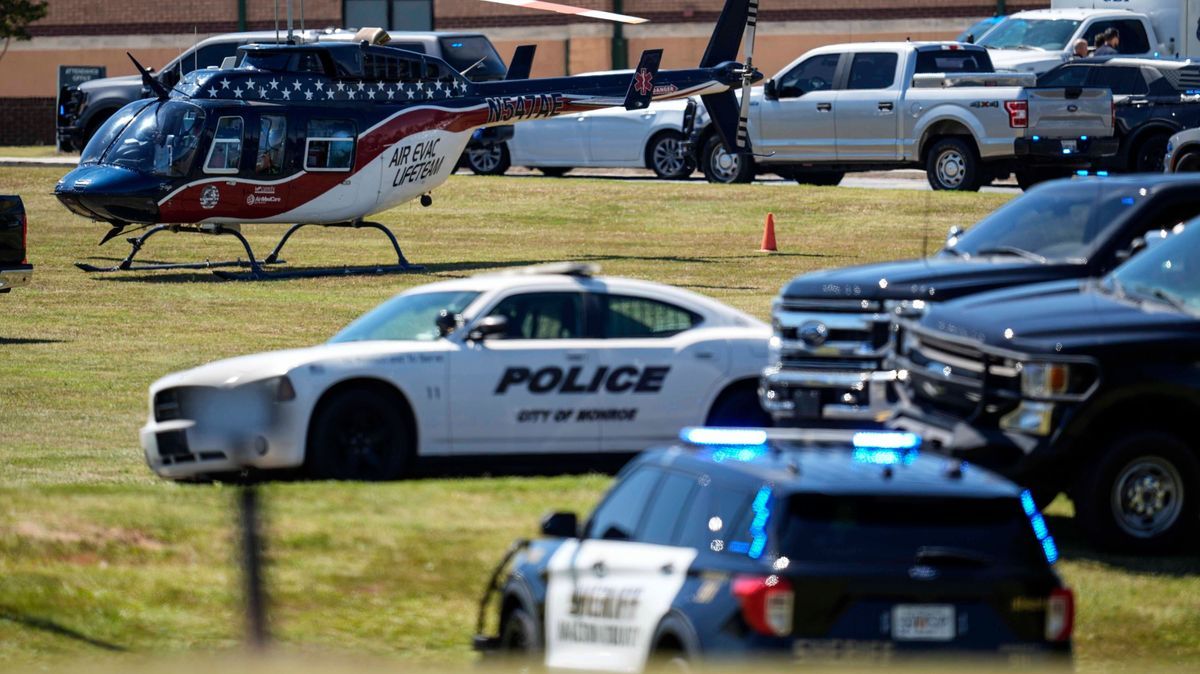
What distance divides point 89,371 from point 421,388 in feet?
24.0

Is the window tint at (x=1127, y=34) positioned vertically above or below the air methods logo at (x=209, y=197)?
above

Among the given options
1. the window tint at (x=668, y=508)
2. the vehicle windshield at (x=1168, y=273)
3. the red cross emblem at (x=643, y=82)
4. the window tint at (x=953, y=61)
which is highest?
the window tint at (x=953, y=61)

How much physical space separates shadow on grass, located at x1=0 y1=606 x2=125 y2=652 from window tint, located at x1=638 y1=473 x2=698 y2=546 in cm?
311

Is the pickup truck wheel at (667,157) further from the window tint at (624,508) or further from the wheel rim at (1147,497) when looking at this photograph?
the window tint at (624,508)

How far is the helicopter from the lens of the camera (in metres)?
25.9

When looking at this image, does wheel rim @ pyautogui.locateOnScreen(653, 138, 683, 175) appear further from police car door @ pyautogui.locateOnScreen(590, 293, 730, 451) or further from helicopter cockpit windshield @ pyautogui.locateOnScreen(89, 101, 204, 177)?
police car door @ pyautogui.locateOnScreen(590, 293, 730, 451)

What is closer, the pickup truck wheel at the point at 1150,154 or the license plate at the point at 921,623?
the license plate at the point at 921,623

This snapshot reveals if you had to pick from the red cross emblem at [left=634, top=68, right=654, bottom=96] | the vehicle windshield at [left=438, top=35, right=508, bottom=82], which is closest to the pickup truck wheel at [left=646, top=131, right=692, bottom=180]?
the vehicle windshield at [left=438, top=35, right=508, bottom=82]

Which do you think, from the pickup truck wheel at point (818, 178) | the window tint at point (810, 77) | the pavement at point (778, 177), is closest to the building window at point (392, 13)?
the pavement at point (778, 177)

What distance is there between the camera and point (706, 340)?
42.6 feet

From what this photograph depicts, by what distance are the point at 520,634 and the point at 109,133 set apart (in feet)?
63.8

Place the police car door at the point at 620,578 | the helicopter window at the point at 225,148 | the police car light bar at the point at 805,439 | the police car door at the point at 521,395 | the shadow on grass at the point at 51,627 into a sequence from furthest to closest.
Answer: the helicopter window at the point at 225,148 < the police car door at the point at 521,395 < the shadow on grass at the point at 51,627 < the police car light bar at the point at 805,439 < the police car door at the point at 620,578

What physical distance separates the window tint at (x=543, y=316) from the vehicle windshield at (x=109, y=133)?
1468 cm

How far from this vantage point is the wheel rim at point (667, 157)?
34.9 m
